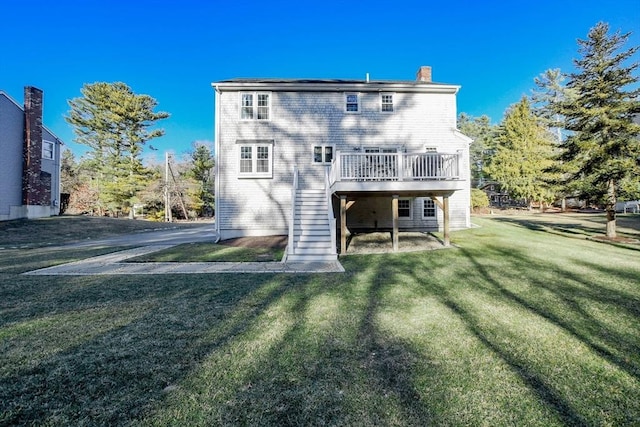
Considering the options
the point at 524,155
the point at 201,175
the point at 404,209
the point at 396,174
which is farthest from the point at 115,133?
the point at 524,155

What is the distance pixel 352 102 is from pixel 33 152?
2283 cm

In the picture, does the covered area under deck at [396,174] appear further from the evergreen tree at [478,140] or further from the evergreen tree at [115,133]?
the evergreen tree at [478,140]

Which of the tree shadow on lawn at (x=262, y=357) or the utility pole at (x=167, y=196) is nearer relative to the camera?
the tree shadow on lawn at (x=262, y=357)

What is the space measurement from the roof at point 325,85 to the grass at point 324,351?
1058cm

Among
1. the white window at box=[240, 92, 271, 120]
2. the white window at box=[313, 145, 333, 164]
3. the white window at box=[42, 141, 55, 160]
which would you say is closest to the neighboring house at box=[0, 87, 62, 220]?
the white window at box=[42, 141, 55, 160]

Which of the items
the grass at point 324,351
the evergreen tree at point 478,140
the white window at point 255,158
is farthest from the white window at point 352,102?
the evergreen tree at point 478,140

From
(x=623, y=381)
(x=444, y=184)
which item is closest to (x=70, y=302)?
(x=623, y=381)

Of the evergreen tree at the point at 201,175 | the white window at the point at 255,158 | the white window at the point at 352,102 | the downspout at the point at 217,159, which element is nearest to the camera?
the downspout at the point at 217,159

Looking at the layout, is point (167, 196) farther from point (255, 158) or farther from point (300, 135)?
point (300, 135)

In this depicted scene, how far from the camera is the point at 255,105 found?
14.8 metres

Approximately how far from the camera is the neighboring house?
66.7 ft

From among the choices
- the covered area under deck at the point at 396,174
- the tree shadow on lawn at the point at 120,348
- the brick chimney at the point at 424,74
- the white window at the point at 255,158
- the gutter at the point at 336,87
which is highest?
the brick chimney at the point at 424,74

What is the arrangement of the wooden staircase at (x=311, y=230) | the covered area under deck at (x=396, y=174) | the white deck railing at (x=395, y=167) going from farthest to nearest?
the white deck railing at (x=395, y=167) < the covered area under deck at (x=396, y=174) < the wooden staircase at (x=311, y=230)

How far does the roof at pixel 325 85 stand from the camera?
47.7 feet
